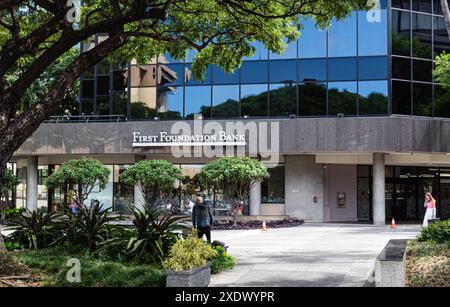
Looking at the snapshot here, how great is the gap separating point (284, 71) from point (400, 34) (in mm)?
6472

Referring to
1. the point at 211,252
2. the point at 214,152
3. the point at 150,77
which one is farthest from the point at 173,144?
the point at 211,252

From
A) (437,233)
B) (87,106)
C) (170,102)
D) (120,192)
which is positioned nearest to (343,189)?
(170,102)

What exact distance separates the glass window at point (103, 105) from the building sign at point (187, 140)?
3040 millimetres

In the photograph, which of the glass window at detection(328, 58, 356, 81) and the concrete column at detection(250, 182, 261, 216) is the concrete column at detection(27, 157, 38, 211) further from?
the glass window at detection(328, 58, 356, 81)

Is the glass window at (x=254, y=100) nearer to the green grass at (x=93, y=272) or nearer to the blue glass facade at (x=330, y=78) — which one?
the blue glass facade at (x=330, y=78)

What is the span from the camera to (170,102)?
35906 millimetres

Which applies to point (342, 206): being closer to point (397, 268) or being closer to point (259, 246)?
point (259, 246)

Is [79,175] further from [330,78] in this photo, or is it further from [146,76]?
[330,78]

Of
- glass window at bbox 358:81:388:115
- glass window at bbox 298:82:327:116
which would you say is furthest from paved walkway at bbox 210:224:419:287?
glass window at bbox 298:82:327:116

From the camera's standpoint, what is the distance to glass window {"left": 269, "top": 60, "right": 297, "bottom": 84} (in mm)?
34281

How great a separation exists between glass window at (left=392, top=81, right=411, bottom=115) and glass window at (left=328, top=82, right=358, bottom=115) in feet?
6.58

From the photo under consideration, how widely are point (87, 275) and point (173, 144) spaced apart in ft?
77.1

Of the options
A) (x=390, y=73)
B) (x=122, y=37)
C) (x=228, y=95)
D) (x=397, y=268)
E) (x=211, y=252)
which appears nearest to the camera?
(x=397, y=268)

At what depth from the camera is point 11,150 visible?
38.6 ft
